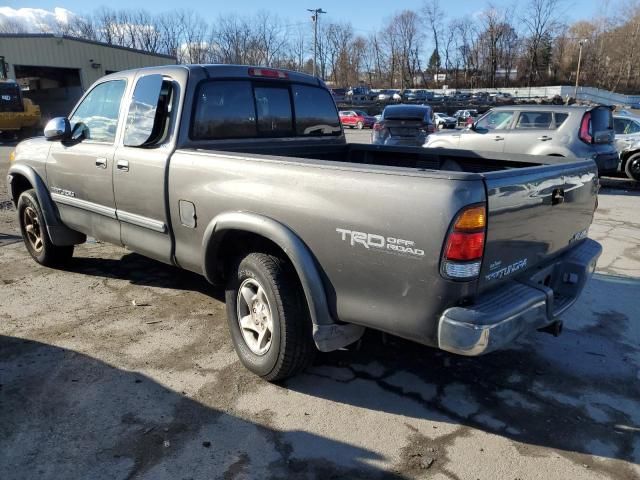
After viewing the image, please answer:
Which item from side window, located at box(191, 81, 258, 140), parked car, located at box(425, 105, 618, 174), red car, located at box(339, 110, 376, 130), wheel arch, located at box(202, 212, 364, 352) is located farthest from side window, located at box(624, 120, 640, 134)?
red car, located at box(339, 110, 376, 130)

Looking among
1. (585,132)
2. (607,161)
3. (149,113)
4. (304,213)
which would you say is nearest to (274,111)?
(149,113)

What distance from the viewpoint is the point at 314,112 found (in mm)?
4762

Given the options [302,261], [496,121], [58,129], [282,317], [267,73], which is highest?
[267,73]

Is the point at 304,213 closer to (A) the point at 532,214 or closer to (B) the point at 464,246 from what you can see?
(B) the point at 464,246

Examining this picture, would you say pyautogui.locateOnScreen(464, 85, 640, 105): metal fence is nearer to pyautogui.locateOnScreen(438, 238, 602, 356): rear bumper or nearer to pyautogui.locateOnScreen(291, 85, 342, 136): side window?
pyautogui.locateOnScreen(291, 85, 342, 136): side window

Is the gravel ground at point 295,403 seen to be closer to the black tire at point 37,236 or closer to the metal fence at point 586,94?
the black tire at point 37,236

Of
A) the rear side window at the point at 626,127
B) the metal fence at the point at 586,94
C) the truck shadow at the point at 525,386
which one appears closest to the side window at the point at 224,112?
the truck shadow at the point at 525,386

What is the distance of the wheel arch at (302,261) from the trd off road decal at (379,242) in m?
0.30

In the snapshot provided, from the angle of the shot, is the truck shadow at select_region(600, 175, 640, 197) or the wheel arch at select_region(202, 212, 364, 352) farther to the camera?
the truck shadow at select_region(600, 175, 640, 197)

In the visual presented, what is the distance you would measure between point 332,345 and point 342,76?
10378 centimetres

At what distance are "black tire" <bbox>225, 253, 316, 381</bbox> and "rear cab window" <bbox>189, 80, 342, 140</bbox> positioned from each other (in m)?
1.24

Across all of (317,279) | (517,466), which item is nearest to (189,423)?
(317,279)

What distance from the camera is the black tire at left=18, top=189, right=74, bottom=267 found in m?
5.21

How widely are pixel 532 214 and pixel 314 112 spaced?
8.34 ft
